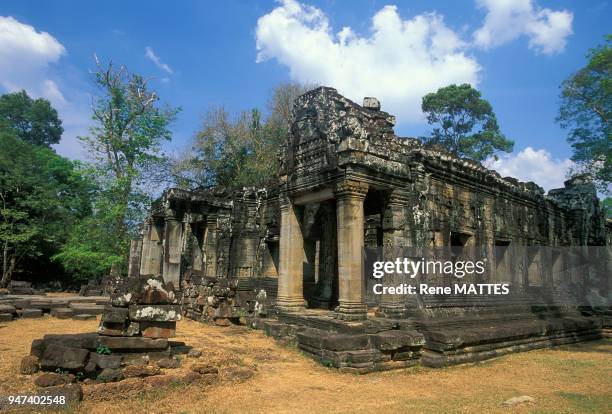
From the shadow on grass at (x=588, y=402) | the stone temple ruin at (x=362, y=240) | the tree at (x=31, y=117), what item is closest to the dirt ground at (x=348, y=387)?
the shadow on grass at (x=588, y=402)

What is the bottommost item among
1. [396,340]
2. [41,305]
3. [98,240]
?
[41,305]

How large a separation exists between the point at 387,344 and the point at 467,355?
1953mm

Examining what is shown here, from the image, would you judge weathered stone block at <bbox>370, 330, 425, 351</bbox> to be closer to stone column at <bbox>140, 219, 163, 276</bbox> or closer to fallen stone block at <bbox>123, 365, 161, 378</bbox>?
fallen stone block at <bbox>123, 365, 161, 378</bbox>

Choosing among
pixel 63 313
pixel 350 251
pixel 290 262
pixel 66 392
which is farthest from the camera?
pixel 63 313

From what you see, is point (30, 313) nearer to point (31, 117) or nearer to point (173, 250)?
point (173, 250)

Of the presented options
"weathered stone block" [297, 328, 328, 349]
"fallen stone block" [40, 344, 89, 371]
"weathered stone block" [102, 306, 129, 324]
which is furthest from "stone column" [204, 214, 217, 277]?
"fallen stone block" [40, 344, 89, 371]

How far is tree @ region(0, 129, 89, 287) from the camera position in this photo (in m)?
23.1

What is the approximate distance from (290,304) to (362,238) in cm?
263

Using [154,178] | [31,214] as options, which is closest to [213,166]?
[154,178]

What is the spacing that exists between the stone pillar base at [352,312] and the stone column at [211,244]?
856cm

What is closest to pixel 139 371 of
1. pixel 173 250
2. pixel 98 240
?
pixel 173 250

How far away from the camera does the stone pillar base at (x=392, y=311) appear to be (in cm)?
866

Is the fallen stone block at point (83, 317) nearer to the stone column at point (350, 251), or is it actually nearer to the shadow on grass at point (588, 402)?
the stone column at point (350, 251)

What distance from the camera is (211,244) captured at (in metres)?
15.7
